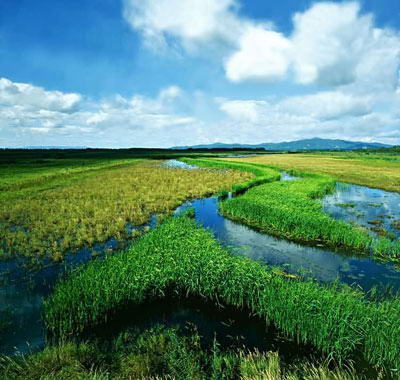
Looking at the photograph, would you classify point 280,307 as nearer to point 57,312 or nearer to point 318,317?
point 318,317

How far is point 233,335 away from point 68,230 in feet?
43.3

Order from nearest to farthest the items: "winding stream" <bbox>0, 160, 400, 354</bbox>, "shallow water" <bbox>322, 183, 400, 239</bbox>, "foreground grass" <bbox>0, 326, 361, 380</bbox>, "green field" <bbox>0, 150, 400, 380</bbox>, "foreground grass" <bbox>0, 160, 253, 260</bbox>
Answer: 1. "foreground grass" <bbox>0, 326, 361, 380</bbox>
2. "green field" <bbox>0, 150, 400, 380</bbox>
3. "winding stream" <bbox>0, 160, 400, 354</bbox>
4. "foreground grass" <bbox>0, 160, 253, 260</bbox>
5. "shallow water" <bbox>322, 183, 400, 239</bbox>

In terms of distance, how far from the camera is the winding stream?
26.6ft

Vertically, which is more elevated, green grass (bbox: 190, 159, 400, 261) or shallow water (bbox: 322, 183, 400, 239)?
green grass (bbox: 190, 159, 400, 261)

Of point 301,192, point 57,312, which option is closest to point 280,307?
point 57,312

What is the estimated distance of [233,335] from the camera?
822 cm

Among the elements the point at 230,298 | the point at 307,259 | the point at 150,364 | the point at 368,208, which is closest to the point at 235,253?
the point at 307,259

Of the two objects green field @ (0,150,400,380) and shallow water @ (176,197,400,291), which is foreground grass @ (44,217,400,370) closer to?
green field @ (0,150,400,380)

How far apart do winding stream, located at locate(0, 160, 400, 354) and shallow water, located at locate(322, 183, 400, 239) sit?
600cm

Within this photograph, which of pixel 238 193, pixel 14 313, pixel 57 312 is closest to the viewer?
pixel 57 312

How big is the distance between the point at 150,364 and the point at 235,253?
840 cm

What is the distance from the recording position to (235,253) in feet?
46.8

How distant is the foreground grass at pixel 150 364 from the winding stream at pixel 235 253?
43.6 inches

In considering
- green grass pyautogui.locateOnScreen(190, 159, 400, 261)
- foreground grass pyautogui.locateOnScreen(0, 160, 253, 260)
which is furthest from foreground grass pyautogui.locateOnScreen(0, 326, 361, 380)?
green grass pyautogui.locateOnScreen(190, 159, 400, 261)
